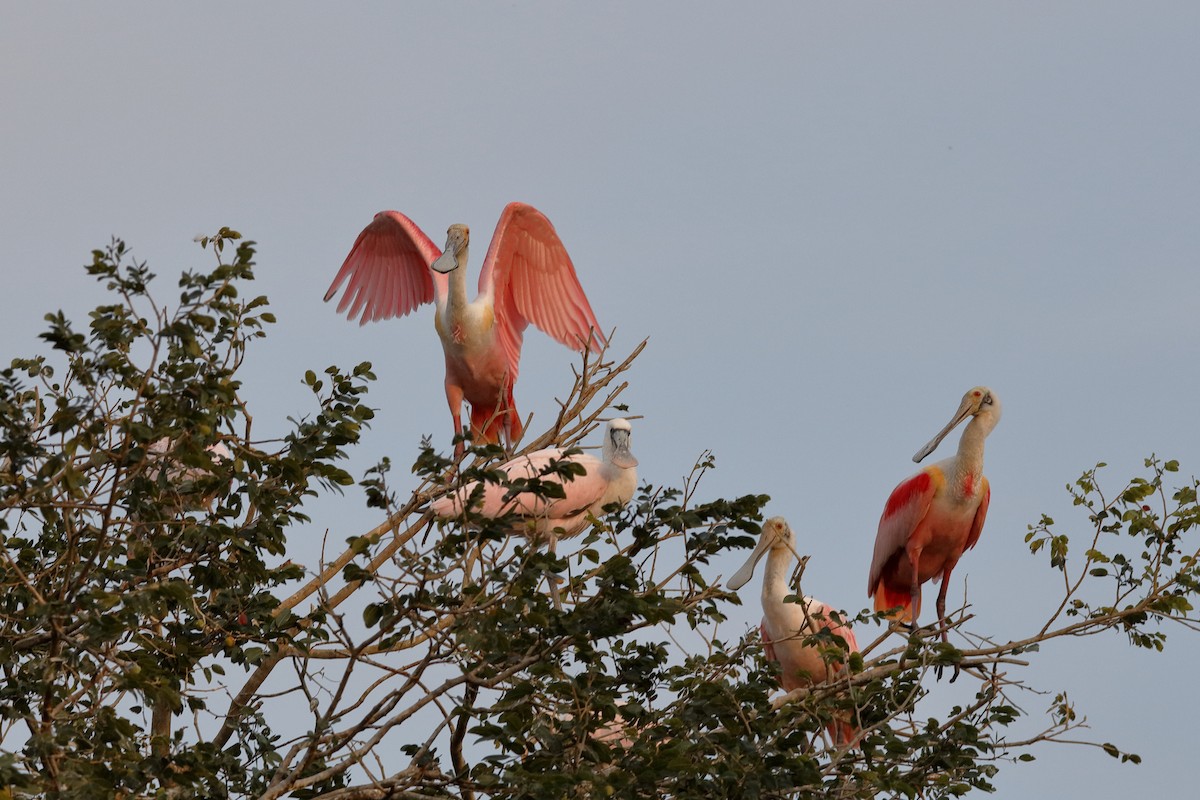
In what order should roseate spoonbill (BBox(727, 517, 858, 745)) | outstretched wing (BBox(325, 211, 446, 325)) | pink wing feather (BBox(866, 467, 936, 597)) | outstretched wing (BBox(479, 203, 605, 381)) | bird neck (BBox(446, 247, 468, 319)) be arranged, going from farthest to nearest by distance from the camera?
1. outstretched wing (BBox(325, 211, 446, 325))
2. outstretched wing (BBox(479, 203, 605, 381))
3. bird neck (BBox(446, 247, 468, 319))
4. pink wing feather (BBox(866, 467, 936, 597))
5. roseate spoonbill (BBox(727, 517, 858, 745))

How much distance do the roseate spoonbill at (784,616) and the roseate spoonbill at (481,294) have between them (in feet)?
5.85

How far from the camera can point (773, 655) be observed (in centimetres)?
833

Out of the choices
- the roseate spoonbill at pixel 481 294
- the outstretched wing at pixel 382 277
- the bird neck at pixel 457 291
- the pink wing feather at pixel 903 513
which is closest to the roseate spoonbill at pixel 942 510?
the pink wing feather at pixel 903 513

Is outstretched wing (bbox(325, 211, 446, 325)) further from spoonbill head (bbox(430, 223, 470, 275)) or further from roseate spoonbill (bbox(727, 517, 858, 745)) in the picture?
roseate spoonbill (bbox(727, 517, 858, 745))

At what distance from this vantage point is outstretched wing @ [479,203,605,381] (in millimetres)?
10391

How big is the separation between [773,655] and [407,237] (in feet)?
13.0

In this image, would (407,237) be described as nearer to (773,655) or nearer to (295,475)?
(773,655)

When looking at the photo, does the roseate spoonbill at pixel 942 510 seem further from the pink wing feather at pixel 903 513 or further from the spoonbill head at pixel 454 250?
the spoonbill head at pixel 454 250

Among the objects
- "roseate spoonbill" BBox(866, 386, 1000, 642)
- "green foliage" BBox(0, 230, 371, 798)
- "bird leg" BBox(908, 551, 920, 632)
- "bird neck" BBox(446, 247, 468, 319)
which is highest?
"bird neck" BBox(446, 247, 468, 319)

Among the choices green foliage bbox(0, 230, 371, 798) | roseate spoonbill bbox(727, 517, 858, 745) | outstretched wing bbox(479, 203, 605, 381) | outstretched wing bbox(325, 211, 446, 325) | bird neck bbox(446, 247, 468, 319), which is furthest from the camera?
outstretched wing bbox(325, 211, 446, 325)

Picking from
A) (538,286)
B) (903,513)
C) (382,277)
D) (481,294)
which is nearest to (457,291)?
(481,294)

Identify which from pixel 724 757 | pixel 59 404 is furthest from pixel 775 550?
pixel 59 404

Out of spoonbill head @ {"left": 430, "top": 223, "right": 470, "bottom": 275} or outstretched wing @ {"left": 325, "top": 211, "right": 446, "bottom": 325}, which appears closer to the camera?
spoonbill head @ {"left": 430, "top": 223, "right": 470, "bottom": 275}

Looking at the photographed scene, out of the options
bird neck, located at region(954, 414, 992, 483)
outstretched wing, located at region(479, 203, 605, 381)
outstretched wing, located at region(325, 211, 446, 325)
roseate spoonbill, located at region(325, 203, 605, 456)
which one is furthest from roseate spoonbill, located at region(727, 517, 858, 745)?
outstretched wing, located at region(325, 211, 446, 325)
